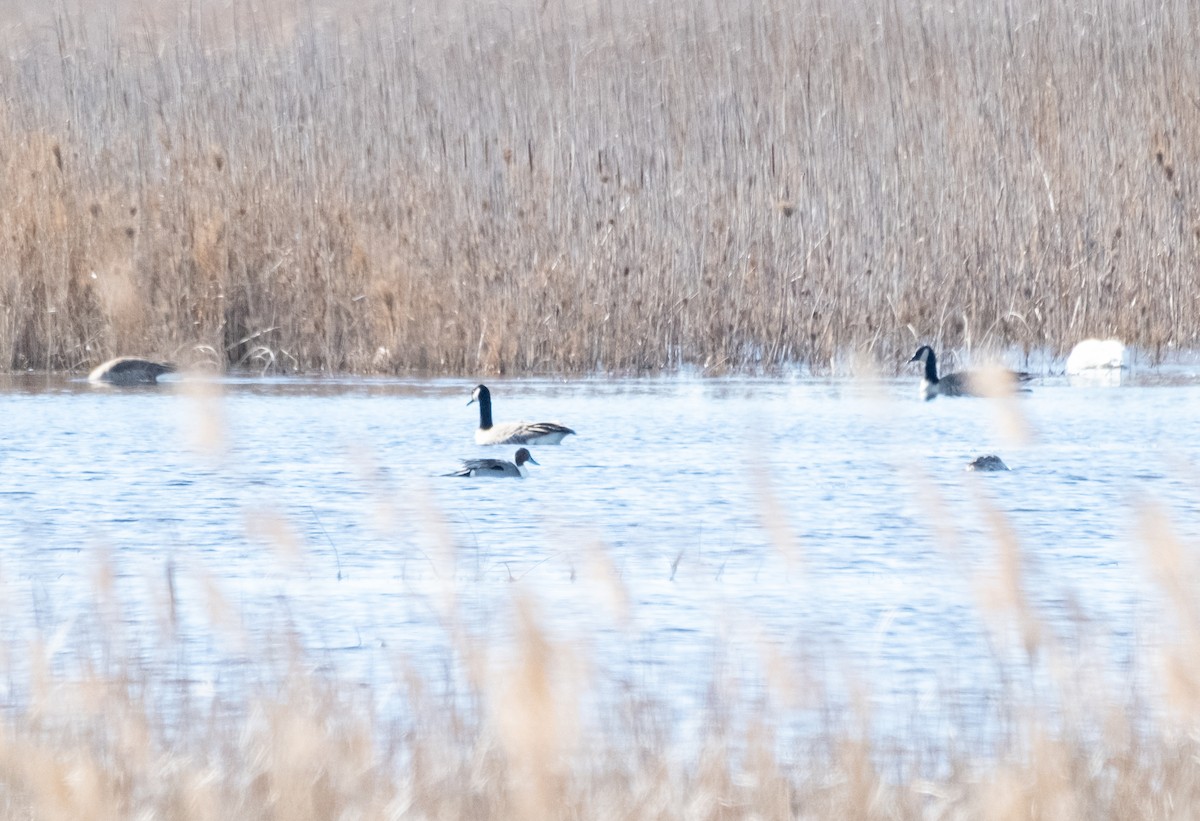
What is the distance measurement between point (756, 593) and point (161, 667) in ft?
5.37

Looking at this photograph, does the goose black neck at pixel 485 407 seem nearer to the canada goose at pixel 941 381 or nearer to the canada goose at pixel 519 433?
the canada goose at pixel 519 433

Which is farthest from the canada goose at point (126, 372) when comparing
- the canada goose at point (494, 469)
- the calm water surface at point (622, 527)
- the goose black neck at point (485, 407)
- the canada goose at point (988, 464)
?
the canada goose at point (988, 464)

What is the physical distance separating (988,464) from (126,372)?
5.33 m

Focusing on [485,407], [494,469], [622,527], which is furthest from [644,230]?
[622,527]

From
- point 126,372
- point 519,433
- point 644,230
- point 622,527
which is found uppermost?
point 644,230

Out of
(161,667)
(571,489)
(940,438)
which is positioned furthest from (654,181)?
(161,667)

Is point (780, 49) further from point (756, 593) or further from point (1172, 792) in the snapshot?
point (1172, 792)

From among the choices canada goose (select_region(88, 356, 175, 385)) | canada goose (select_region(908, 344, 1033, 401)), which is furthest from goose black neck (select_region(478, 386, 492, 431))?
canada goose (select_region(88, 356, 175, 385))

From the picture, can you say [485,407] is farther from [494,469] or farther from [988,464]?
[988,464]

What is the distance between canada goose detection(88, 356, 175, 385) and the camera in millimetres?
10867

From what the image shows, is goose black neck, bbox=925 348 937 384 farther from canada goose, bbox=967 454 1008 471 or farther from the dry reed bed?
canada goose, bbox=967 454 1008 471

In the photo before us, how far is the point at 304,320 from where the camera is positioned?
11.6m

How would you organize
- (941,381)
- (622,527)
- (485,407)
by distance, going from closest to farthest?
(622,527), (485,407), (941,381)

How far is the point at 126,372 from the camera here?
11.0 m
